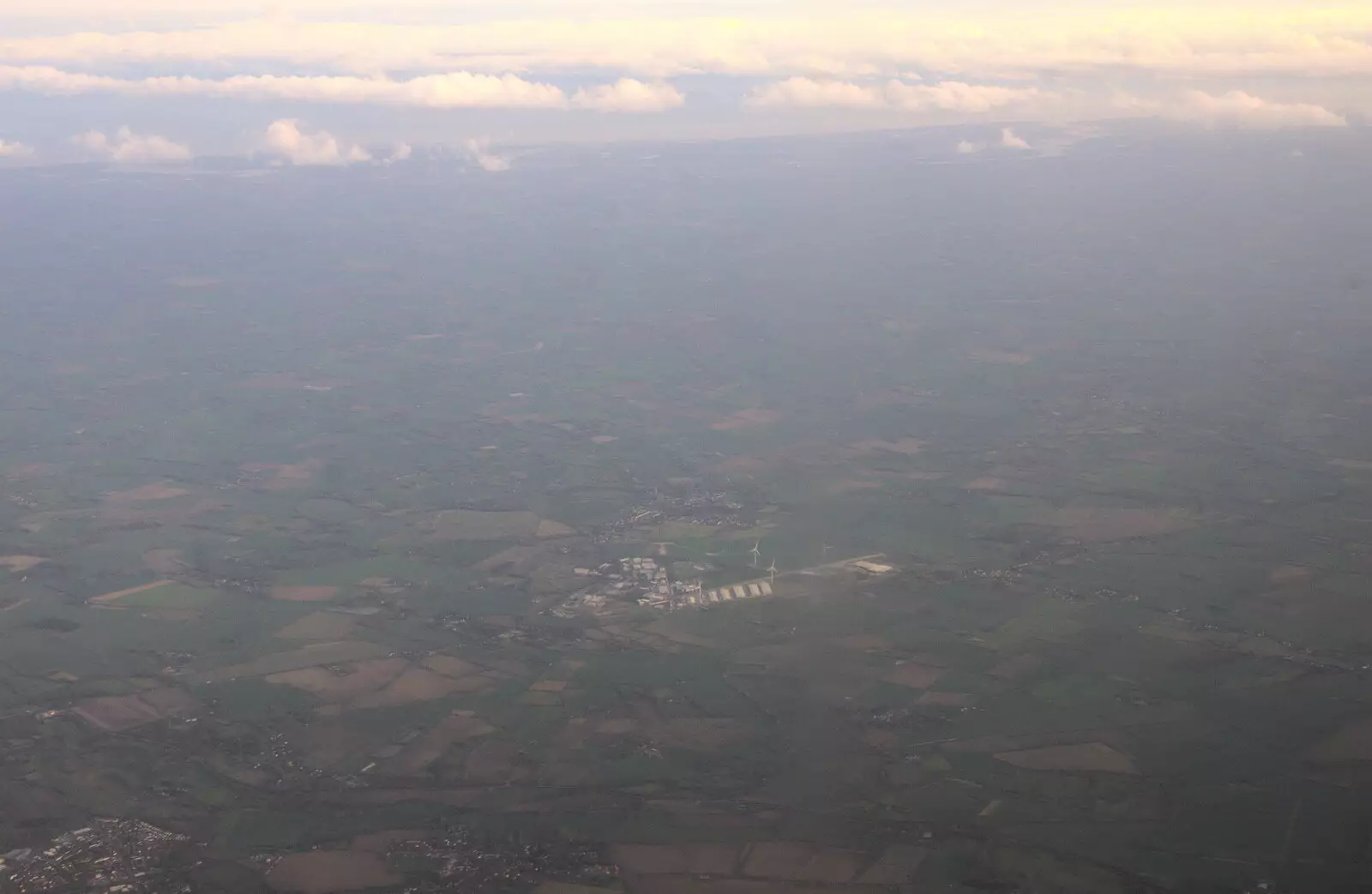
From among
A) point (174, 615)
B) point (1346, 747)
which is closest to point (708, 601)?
point (174, 615)

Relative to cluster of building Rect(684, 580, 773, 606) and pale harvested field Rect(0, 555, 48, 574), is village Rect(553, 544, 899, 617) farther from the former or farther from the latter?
pale harvested field Rect(0, 555, 48, 574)

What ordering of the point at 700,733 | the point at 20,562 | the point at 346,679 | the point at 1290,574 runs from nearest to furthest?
the point at 700,733 < the point at 346,679 < the point at 1290,574 < the point at 20,562

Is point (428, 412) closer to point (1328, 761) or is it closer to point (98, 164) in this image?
point (1328, 761)

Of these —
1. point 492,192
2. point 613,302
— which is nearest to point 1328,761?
point 613,302

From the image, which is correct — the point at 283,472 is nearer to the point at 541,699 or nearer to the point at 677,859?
the point at 541,699

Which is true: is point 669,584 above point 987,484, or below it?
below

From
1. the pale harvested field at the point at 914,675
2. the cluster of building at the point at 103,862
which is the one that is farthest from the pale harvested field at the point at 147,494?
the pale harvested field at the point at 914,675

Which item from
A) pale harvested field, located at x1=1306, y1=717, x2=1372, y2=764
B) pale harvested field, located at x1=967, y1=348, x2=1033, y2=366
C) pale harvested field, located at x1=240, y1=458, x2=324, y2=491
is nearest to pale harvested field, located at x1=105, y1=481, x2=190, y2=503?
pale harvested field, located at x1=240, y1=458, x2=324, y2=491

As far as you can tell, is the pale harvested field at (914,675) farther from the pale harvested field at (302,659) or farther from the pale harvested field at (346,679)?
the pale harvested field at (302,659)
